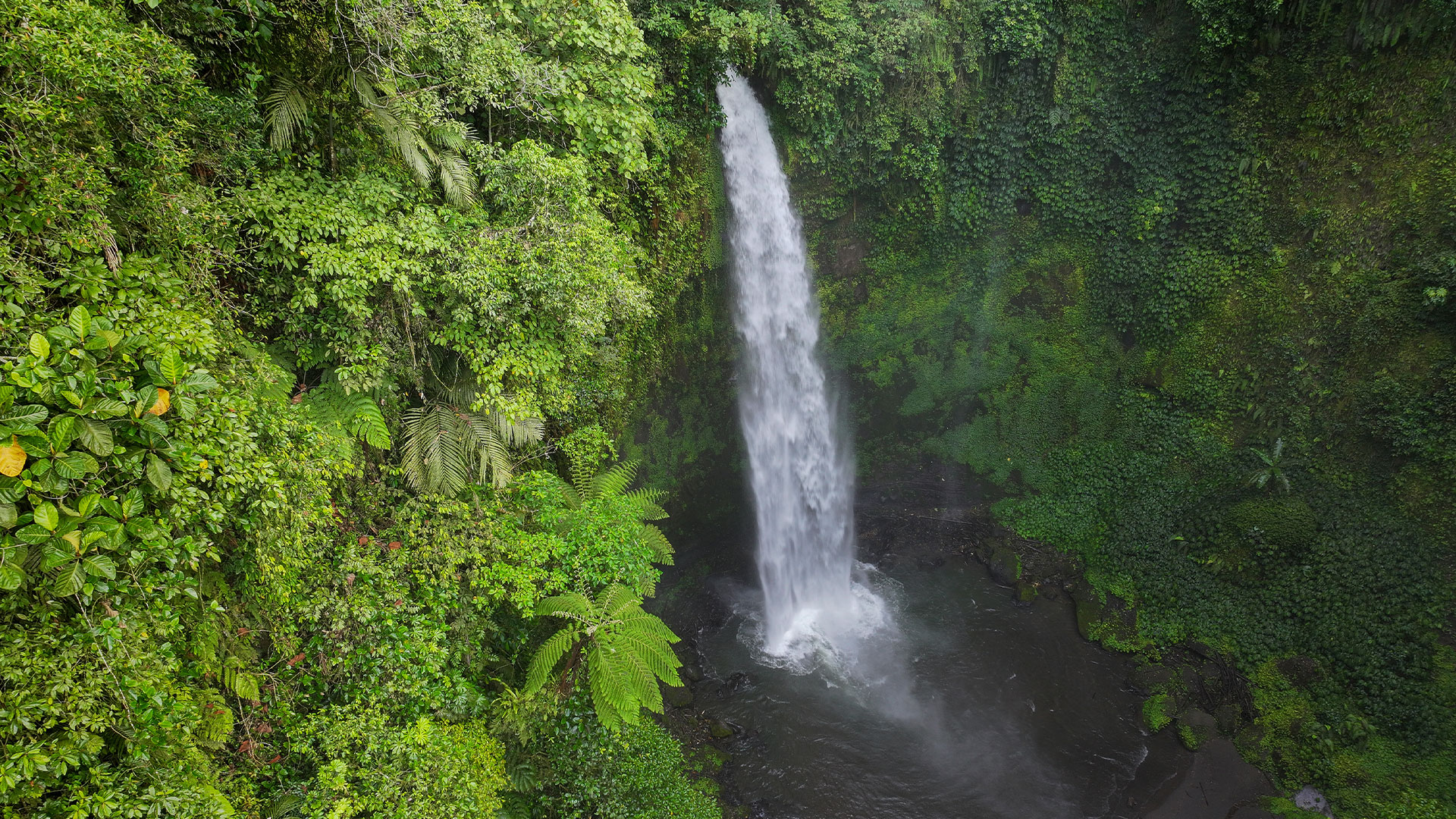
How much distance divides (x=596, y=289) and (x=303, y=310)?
241 centimetres

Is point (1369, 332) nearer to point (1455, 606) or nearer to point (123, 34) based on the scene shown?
point (1455, 606)

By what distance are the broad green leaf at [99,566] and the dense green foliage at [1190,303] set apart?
439 inches

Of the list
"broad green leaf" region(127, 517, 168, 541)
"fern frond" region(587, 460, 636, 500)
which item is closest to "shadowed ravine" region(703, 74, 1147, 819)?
"fern frond" region(587, 460, 636, 500)

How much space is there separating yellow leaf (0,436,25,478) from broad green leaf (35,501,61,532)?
17 centimetres

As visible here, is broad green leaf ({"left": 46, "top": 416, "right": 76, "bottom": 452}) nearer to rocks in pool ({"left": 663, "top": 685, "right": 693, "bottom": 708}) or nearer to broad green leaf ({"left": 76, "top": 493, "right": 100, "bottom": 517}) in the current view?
broad green leaf ({"left": 76, "top": 493, "right": 100, "bottom": 517})

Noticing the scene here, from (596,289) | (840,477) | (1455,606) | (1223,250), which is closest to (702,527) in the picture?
(840,477)

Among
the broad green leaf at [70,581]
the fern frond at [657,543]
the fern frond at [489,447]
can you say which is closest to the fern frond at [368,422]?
the fern frond at [489,447]

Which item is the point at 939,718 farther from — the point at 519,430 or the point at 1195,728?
the point at 519,430

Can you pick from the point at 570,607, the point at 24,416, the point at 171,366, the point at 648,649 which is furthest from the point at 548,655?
the point at 24,416

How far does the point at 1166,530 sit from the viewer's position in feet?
39.2

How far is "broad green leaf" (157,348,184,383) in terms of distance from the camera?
10.3 feet

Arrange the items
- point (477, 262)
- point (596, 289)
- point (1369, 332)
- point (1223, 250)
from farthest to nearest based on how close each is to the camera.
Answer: point (1223, 250) < point (1369, 332) < point (596, 289) < point (477, 262)

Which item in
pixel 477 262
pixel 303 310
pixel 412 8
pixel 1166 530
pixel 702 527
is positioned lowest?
pixel 702 527

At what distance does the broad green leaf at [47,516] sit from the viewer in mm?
2701
